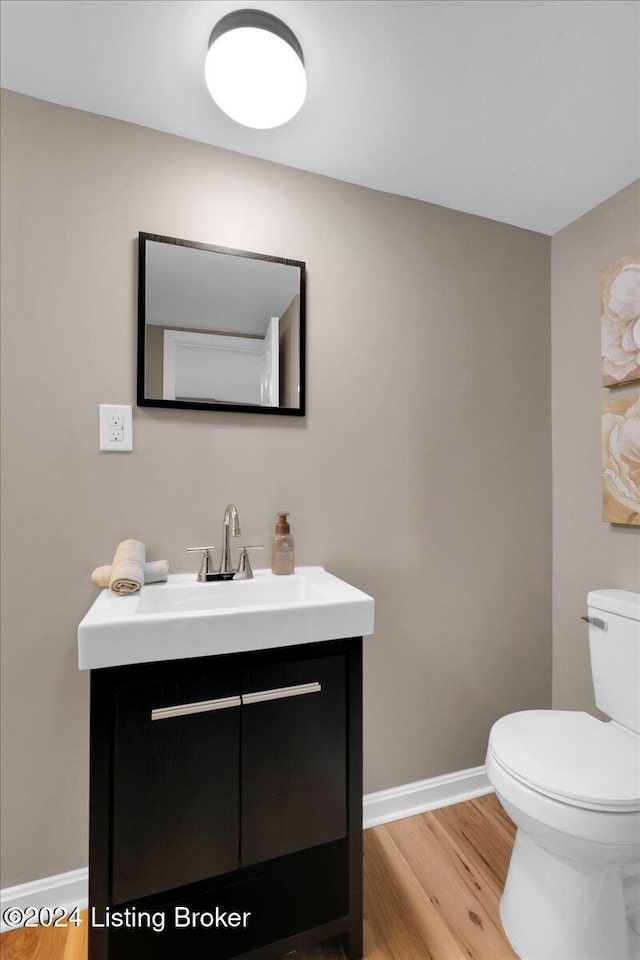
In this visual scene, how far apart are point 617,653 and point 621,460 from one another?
657mm

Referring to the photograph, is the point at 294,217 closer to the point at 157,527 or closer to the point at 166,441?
the point at 166,441

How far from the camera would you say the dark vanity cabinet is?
0.99m

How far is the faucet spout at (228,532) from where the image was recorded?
4.66 feet

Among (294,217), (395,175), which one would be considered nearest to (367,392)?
(294,217)

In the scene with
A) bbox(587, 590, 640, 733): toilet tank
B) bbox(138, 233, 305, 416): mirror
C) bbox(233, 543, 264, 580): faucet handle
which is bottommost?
bbox(587, 590, 640, 733): toilet tank

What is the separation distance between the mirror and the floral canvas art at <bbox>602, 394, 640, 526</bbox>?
113cm

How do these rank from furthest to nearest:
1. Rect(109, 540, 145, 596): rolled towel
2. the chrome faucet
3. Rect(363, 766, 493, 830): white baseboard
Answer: Rect(363, 766, 493, 830): white baseboard
the chrome faucet
Rect(109, 540, 145, 596): rolled towel

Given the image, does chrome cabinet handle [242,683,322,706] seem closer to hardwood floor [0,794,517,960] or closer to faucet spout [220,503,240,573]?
faucet spout [220,503,240,573]

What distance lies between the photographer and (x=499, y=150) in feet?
4.90

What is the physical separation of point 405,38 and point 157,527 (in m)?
1.45

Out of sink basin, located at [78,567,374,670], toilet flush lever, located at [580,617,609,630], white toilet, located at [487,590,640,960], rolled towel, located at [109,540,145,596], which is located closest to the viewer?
sink basin, located at [78,567,374,670]

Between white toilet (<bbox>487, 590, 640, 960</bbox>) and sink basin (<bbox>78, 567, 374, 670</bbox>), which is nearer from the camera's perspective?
sink basin (<bbox>78, 567, 374, 670</bbox>)

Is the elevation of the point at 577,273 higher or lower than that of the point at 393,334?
higher

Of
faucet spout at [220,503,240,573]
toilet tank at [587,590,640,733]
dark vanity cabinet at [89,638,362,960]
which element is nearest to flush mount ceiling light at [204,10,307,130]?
faucet spout at [220,503,240,573]
